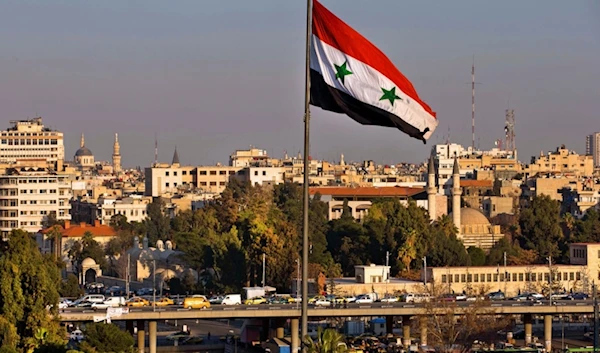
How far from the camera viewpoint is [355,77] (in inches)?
760

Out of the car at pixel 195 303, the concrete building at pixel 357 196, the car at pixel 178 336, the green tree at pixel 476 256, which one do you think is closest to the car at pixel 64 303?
the car at pixel 178 336

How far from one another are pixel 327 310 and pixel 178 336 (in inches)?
306

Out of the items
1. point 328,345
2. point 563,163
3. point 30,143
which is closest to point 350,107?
point 328,345

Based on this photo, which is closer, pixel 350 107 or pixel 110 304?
pixel 350 107

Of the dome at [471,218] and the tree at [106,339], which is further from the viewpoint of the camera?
the dome at [471,218]

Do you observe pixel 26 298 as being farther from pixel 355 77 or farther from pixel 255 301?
pixel 355 77

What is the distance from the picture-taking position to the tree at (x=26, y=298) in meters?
49.3

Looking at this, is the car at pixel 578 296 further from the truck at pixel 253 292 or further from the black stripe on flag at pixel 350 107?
the black stripe on flag at pixel 350 107

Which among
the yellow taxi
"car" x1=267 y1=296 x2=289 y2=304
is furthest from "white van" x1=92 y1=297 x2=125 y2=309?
"car" x1=267 y1=296 x2=289 y2=304

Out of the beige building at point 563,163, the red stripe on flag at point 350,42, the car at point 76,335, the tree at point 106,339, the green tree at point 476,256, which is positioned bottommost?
the car at point 76,335

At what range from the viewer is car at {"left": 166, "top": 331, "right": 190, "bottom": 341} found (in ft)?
216

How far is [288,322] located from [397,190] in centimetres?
5166

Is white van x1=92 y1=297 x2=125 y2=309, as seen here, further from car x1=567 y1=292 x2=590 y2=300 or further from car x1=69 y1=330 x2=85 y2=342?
car x1=567 y1=292 x2=590 y2=300

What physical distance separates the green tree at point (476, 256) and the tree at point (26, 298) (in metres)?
37.2
